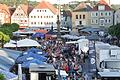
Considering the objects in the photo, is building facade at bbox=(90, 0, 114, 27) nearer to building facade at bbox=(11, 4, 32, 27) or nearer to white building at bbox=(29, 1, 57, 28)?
white building at bbox=(29, 1, 57, 28)

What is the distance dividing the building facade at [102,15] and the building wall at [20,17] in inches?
503

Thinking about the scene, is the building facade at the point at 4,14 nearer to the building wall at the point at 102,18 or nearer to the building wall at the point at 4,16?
the building wall at the point at 4,16

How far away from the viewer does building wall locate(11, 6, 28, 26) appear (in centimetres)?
8588

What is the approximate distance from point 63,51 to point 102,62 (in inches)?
582

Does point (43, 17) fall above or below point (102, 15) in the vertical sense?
below

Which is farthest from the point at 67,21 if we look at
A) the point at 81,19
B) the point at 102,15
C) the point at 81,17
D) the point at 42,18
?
the point at 102,15

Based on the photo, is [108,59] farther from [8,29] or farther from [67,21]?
[67,21]

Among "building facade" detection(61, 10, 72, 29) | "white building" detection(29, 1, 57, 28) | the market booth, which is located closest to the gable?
"white building" detection(29, 1, 57, 28)

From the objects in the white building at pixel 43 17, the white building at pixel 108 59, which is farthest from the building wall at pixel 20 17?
the white building at pixel 108 59

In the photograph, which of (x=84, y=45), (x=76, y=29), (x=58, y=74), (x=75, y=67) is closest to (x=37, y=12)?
(x=76, y=29)

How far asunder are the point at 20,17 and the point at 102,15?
15.6 metres

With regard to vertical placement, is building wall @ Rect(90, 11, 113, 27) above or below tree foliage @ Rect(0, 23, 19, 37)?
above

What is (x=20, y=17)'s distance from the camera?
86250mm

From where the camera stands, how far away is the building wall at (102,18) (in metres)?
83.6
